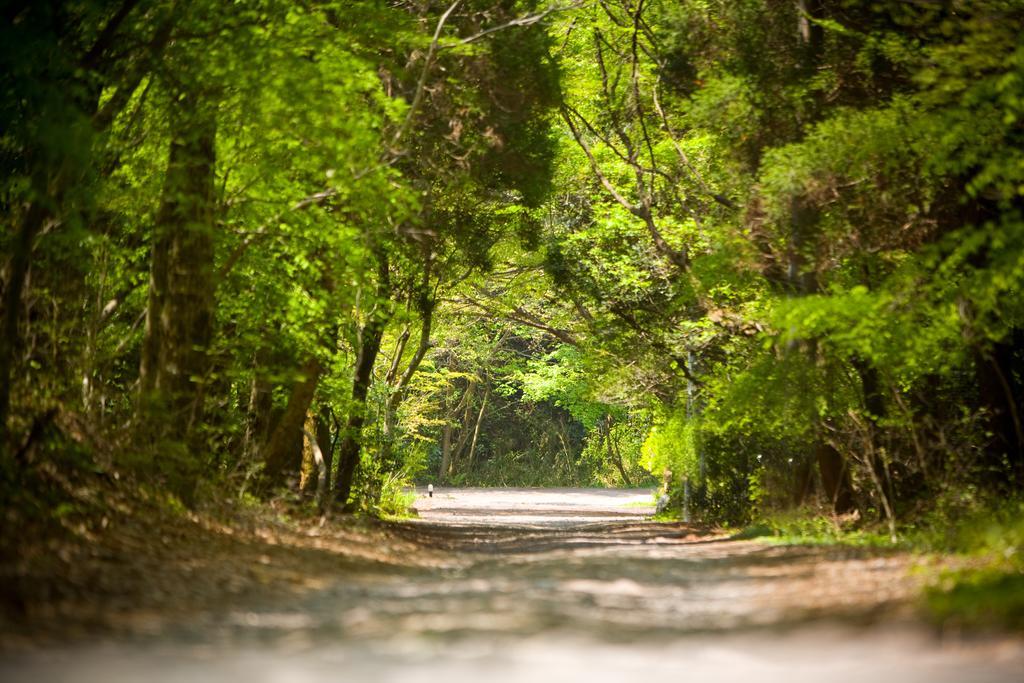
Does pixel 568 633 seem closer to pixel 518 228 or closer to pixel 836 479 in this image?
pixel 836 479

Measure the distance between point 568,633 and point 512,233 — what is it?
63.5 feet

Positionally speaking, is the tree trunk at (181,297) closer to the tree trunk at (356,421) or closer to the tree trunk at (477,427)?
the tree trunk at (356,421)

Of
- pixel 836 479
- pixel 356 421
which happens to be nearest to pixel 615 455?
pixel 356 421

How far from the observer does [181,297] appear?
1223 cm

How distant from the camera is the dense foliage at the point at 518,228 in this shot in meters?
11.2

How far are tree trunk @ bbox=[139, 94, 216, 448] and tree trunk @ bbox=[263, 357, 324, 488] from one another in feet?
13.4

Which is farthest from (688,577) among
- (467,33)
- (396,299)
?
(396,299)

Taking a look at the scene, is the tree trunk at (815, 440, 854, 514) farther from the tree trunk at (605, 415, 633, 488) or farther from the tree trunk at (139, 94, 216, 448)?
the tree trunk at (605, 415, 633, 488)

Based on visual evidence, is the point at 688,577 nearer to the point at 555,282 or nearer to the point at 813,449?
the point at 813,449

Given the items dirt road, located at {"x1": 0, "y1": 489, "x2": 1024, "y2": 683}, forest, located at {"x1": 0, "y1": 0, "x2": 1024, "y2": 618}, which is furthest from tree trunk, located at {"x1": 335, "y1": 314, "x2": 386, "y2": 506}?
dirt road, located at {"x1": 0, "y1": 489, "x2": 1024, "y2": 683}

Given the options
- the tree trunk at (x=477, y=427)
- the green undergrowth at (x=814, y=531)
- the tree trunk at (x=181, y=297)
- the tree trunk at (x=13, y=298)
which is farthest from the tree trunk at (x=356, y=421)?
the tree trunk at (x=477, y=427)

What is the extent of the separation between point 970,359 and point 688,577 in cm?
958

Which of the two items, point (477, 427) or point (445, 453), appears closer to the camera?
point (477, 427)

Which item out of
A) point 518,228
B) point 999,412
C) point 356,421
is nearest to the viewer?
point 999,412
